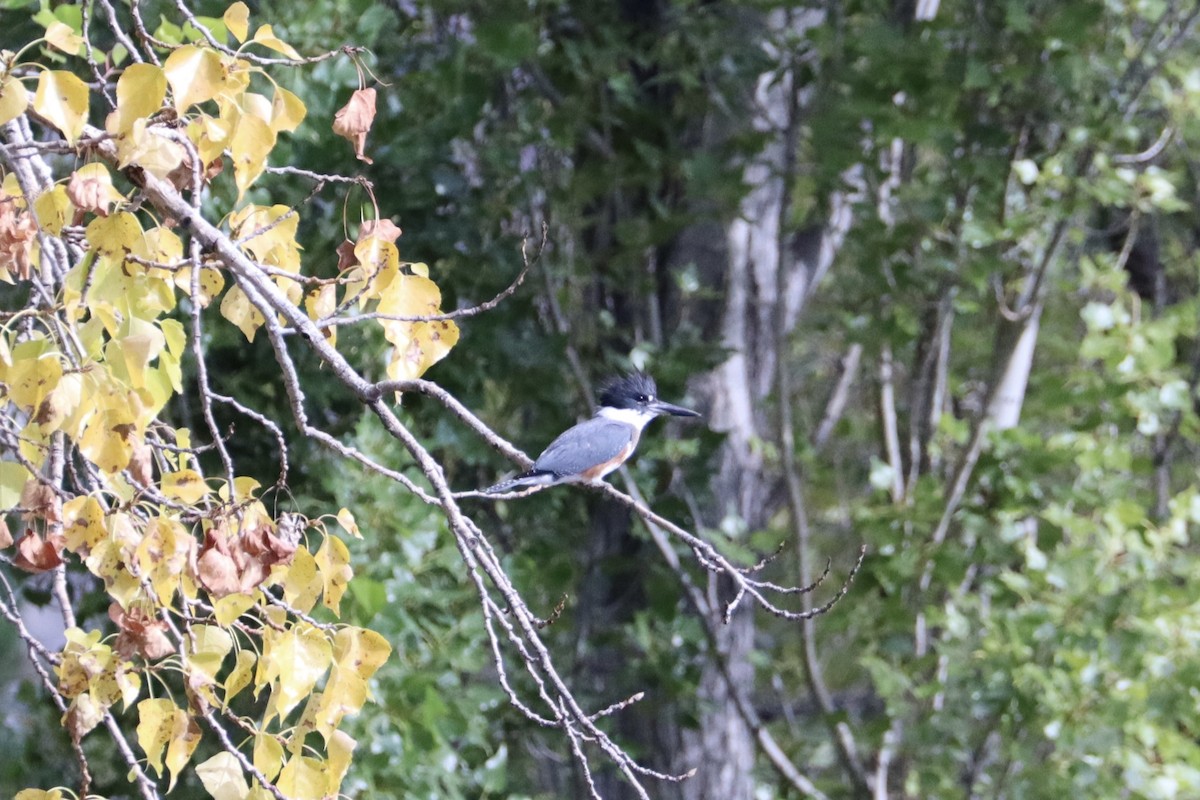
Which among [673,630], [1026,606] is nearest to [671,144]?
[673,630]

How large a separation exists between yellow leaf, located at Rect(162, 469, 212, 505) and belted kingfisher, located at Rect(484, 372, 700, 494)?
3.07 ft

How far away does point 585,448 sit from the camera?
2.73 metres

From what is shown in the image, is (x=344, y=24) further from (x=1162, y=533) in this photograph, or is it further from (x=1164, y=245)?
(x=1164, y=245)

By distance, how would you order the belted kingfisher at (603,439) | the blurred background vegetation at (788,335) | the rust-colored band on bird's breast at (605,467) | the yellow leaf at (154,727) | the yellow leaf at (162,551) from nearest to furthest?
the yellow leaf at (162,551)
the yellow leaf at (154,727)
the belted kingfisher at (603,439)
the rust-colored band on bird's breast at (605,467)
the blurred background vegetation at (788,335)

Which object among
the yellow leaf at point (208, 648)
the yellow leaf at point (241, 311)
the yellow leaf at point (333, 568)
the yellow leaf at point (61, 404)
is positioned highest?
the yellow leaf at point (61, 404)

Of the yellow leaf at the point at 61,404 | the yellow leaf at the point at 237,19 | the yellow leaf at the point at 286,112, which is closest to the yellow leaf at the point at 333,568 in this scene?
the yellow leaf at the point at 61,404

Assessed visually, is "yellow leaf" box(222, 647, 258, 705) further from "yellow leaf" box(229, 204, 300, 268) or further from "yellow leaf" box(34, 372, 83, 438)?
"yellow leaf" box(229, 204, 300, 268)

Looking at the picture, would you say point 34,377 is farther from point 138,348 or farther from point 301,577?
point 301,577

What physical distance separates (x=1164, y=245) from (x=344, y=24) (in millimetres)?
4086

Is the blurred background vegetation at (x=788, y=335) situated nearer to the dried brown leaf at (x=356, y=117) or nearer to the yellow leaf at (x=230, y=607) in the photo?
the dried brown leaf at (x=356, y=117)

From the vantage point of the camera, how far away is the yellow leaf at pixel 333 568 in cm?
143

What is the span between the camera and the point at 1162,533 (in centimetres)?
393

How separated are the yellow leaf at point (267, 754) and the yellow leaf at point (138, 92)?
0.59 meters

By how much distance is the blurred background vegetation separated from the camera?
353 cm
